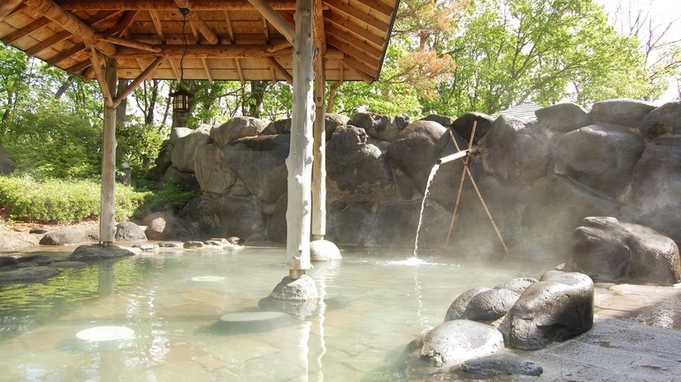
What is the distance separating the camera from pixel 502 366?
2.71m

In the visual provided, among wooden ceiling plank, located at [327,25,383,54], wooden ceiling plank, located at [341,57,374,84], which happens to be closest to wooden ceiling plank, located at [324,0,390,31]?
wooden ceiling plank, located at [327,25,383,54]

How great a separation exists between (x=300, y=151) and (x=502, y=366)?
9.22 ft

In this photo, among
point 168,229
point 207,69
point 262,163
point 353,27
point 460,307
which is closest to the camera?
point 460,307

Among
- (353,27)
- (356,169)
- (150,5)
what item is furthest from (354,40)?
(356,169)

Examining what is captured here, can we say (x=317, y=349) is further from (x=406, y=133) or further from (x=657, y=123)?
(x=406, y=133)

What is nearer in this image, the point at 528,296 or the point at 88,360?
the point at 88,360

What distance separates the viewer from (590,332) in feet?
11.2

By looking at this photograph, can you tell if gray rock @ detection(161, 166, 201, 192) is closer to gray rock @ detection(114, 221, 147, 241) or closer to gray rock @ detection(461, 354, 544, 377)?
gray rock @ detection(114, 221, 147, 241)

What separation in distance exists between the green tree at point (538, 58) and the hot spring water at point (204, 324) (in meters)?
13.6

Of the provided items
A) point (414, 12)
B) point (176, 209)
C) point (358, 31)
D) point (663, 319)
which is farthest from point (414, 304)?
point (414, 12)

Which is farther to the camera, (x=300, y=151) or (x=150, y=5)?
(x=150, y=5)

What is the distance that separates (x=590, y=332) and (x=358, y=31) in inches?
198

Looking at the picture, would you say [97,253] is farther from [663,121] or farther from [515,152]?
[663,121]

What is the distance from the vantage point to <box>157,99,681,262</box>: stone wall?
7727mm
